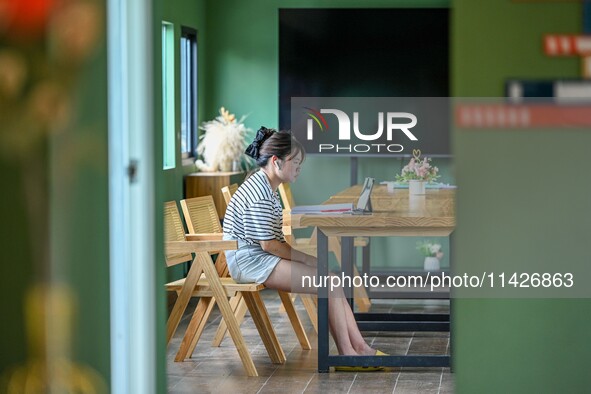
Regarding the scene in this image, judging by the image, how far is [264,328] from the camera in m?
7.16

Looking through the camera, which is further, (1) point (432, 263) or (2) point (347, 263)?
(1) point (432, 263)

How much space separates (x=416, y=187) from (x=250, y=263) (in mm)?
1369

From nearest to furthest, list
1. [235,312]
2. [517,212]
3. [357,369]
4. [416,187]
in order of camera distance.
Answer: [517,212], [357,369], [235,312], [416,187]

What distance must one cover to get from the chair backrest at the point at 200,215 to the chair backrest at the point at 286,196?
178cm

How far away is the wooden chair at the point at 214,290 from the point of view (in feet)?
22.4

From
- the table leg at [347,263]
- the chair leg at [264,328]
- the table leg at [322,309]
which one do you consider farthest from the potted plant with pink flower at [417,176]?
the chair leg at [264,328]

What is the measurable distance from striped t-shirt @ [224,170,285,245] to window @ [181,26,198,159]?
11.7 ft

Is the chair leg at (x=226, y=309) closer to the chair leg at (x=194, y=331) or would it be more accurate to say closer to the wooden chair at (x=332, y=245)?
the chair leg at (x=194, y=331)

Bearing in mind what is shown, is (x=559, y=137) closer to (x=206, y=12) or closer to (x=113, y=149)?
(x=113, y=149)

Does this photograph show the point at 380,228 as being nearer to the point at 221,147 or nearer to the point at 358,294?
the point at 358,294

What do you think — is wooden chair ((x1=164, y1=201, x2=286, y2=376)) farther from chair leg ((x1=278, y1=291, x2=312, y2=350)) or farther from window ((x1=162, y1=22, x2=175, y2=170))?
window ((x1=162, y1=22, x2=175, y2=170))

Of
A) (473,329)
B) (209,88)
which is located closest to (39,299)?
(473,329)

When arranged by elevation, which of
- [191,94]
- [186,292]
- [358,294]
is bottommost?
[358,294]

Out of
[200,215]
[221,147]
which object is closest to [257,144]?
[200,215]
